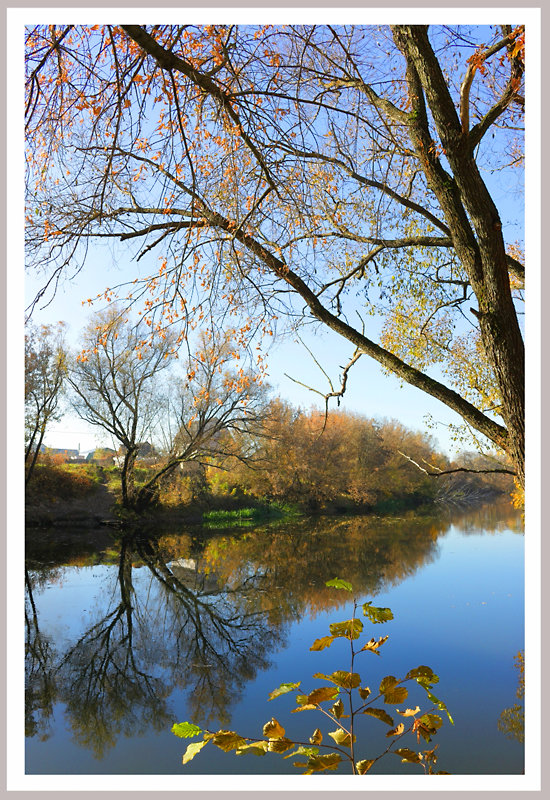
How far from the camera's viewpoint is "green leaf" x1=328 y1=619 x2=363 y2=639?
121 centimetres

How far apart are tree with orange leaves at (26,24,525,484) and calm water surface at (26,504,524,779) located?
2.75 metres

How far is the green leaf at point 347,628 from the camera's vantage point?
1210 millimetres

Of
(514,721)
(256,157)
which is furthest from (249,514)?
(256,157)

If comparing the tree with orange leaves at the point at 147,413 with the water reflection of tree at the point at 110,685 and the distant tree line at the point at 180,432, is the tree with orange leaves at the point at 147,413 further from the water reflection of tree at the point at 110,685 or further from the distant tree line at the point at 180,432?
the water reflection of tree at the point at 110,685

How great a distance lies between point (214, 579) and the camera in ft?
25.4

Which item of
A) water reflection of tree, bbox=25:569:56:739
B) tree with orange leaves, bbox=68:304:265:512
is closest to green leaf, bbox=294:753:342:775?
water reflection of tree, bbox=25:569:56:739

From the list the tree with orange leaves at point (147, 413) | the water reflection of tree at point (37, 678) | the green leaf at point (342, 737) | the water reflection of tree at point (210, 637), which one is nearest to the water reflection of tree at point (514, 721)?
the water reflection of tree at point (210, 637)

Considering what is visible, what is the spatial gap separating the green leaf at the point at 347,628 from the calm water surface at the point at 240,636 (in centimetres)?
276

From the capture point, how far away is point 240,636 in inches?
232

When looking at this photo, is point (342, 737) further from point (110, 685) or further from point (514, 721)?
point (110, 685)

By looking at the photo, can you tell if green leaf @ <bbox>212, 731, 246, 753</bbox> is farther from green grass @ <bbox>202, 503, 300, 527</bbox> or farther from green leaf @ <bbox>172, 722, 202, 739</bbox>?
green grass @ <bbox>202, 503, 300, 527</bbox>

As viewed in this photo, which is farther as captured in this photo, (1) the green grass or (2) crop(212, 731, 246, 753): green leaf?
(1) the green grass

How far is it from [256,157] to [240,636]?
5.00 meters

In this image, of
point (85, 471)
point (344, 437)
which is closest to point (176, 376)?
point (85, 471)
